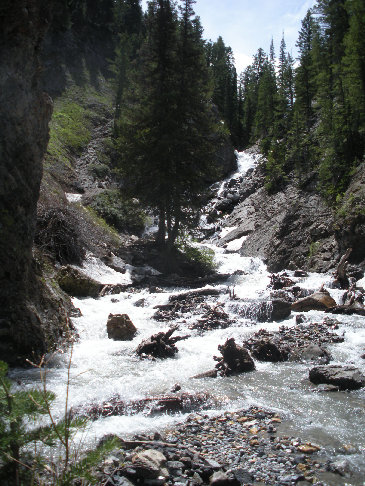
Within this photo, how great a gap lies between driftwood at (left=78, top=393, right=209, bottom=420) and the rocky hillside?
11363mm

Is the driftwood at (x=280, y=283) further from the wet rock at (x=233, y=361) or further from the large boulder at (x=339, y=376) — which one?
the large boulder at (x=339, y=376)

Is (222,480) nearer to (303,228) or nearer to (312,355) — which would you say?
(312,355)

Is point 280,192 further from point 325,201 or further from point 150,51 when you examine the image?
point 150,51

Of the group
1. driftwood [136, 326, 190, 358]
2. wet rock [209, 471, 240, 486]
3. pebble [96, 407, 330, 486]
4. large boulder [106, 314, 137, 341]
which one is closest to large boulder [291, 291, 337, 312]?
driftwood [136, 326, 190, 358]

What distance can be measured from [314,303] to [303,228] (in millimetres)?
9081

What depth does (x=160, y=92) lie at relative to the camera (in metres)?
20.4

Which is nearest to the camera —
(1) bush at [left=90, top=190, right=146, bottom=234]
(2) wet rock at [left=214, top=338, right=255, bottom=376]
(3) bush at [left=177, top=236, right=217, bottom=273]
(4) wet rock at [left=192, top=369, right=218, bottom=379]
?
(4) wet rock at [left=192, top=369, right=218, bottom=379]

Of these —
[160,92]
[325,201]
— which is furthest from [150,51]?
[325,201]

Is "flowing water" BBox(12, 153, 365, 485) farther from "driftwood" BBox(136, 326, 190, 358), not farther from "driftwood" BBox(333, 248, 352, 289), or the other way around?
"driftwood" BBox(333, 248, 352, 289)

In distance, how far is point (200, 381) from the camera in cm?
754

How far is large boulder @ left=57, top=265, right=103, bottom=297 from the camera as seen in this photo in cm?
1320

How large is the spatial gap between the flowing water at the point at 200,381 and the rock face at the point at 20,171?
2.80ft

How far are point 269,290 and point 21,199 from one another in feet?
32.2

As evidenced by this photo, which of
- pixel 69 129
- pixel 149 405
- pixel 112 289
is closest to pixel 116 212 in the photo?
pixel 112 289
